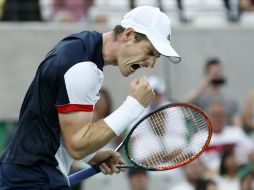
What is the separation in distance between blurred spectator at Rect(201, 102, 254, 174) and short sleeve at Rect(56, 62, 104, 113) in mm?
4675

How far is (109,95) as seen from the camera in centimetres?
1088

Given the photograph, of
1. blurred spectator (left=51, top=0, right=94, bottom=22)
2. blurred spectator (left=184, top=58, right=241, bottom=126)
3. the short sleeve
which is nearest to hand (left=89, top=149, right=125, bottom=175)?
the short sleeve

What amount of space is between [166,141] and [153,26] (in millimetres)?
1177

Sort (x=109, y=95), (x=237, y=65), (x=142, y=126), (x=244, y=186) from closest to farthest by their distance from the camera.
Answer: (x=142, y=126)
(x=244, y=186)
(x=109, y=95)
(x=237, y=65)

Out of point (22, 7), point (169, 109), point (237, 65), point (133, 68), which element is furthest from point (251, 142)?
point (133, 68)

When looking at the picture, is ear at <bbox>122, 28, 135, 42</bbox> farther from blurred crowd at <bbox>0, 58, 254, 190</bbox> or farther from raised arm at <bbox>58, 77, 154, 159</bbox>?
blurred crowd at <bbox>0, 58, 254, 190</bbox>

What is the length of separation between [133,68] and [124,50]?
0.11 meters

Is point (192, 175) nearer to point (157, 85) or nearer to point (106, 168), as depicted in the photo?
point (157, 85)

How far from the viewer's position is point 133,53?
18.5ft

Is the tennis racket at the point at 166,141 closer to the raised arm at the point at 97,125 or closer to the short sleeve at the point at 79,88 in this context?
the raised arm at the point at 97,125

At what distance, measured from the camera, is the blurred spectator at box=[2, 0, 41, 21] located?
36.6ft

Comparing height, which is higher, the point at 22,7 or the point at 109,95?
the point at 22,7

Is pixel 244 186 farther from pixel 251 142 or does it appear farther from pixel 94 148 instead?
pixel 94 148

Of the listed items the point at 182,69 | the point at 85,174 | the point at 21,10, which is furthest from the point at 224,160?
→ the point at 85,174
